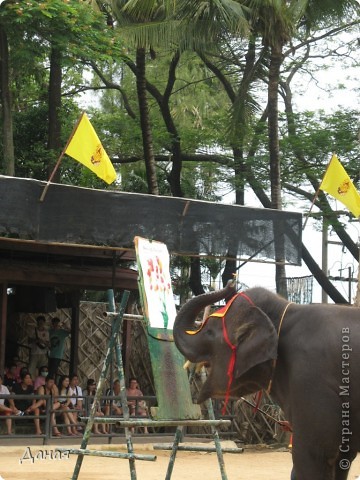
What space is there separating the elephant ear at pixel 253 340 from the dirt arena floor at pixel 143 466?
5745 mm

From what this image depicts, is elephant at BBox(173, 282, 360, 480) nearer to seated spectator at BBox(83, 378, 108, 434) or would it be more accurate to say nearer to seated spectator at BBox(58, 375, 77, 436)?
seated spectator at BBox(83, 378, 108, 434)

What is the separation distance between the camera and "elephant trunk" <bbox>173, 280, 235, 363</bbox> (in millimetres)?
5695

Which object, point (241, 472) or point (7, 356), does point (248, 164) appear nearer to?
point (7, 356)

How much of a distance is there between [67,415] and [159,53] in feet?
43.8

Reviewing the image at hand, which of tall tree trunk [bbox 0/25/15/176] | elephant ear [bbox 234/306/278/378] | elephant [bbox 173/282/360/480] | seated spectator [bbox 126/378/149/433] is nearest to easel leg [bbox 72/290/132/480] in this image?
elephant [bbox 173/282/360/480]

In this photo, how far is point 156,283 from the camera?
26.0 ft

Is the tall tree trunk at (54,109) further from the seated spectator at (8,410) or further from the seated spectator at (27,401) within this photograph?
the seated spectator at (8,410)

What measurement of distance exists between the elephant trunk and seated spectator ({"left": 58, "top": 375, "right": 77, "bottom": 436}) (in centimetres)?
824

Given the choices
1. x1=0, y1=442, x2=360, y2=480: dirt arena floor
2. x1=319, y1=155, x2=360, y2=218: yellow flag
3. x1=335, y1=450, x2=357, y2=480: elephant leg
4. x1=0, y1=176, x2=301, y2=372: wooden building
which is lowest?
x1=0, y1=442, x2=360, y2=480: dirt arena floor

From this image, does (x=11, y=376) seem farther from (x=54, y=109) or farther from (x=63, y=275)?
(x=54, y=109)

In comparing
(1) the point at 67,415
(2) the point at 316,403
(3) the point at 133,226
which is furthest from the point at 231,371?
(1) the point at 67,415

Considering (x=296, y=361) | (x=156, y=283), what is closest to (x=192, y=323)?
(x=296, y=361)

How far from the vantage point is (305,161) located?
930 inches

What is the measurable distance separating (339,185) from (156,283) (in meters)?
7.53
